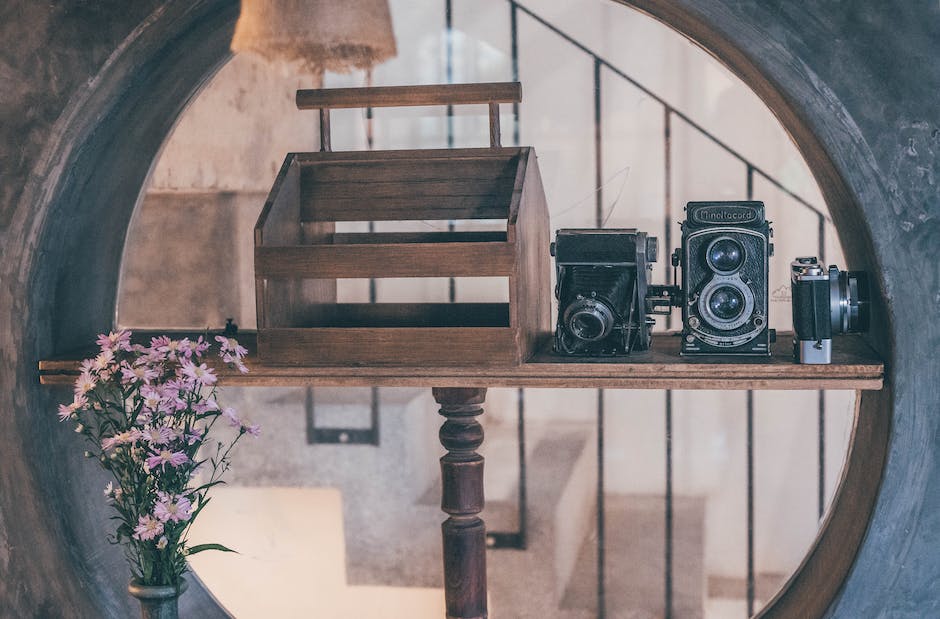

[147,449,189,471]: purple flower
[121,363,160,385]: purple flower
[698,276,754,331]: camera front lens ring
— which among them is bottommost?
[147,449,189,471]: purple flower

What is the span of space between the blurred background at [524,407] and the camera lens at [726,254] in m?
1.67

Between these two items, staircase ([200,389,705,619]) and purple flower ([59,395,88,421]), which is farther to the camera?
staircase ([200,389,705,619])

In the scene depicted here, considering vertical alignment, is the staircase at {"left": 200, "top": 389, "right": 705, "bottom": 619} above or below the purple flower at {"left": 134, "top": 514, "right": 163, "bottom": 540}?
below

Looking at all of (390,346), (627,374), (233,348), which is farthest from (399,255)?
(627,374)

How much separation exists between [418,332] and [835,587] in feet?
A: 2.97

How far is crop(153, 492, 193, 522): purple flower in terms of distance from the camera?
1.85 meters

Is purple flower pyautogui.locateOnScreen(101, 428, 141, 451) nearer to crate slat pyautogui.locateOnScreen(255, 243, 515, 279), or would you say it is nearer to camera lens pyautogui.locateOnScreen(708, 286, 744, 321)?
crate slat pyautogui.locateOnScreen(255, 243, 515, 279)

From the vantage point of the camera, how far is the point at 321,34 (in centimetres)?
239

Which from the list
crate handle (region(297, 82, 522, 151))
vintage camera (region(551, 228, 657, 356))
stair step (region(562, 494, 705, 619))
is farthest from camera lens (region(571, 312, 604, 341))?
stair step (region(562, 494, 705, 619))

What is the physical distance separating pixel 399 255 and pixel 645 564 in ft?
7.20

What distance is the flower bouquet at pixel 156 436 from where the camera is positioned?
185cm

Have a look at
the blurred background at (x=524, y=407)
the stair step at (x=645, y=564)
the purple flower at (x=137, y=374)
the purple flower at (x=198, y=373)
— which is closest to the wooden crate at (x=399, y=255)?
the purple flower at (x=198, y=373)

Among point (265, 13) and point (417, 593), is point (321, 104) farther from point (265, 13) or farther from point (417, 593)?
point (417, 593)

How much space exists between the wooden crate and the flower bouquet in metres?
0.15
